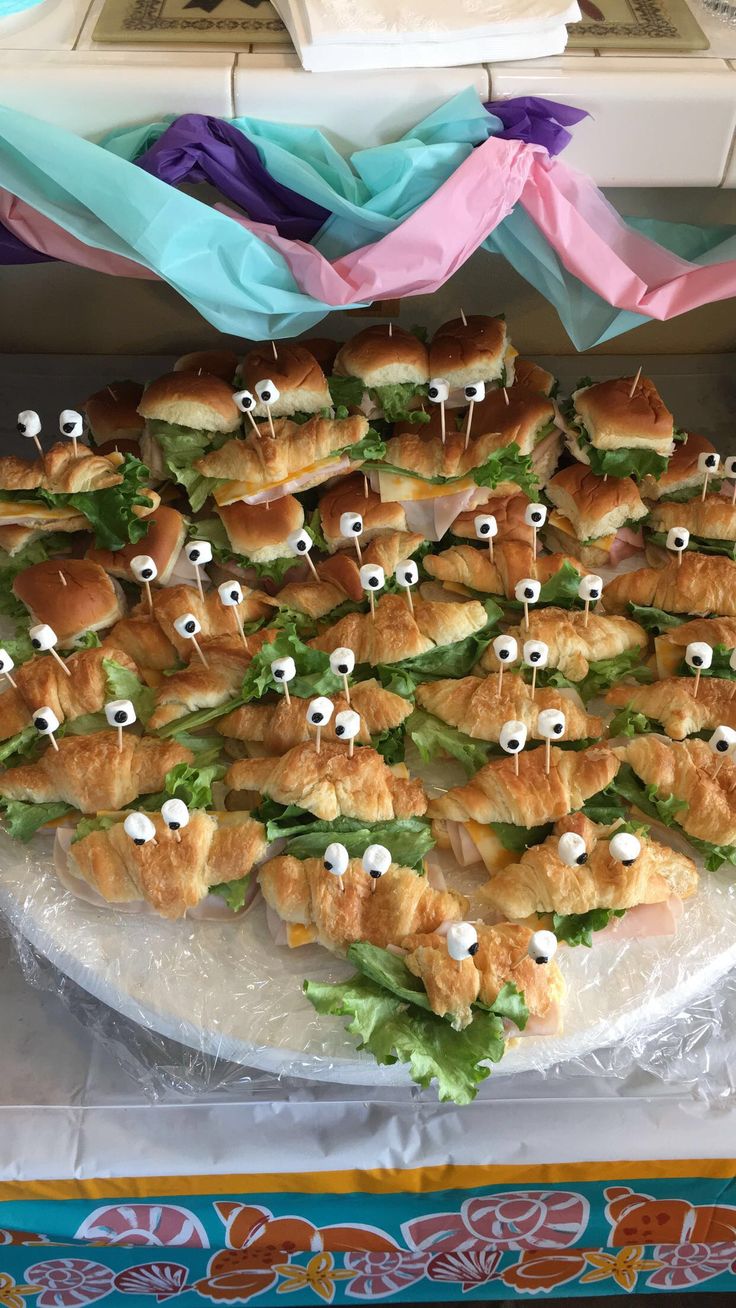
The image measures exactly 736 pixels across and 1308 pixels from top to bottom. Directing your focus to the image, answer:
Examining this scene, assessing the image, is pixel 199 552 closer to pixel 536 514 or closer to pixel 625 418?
pixel 536 514

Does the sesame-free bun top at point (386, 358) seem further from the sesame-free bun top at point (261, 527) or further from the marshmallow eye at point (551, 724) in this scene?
the marshmallow eye at point (551, 724)

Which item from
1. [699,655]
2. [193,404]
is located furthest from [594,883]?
[193,404]

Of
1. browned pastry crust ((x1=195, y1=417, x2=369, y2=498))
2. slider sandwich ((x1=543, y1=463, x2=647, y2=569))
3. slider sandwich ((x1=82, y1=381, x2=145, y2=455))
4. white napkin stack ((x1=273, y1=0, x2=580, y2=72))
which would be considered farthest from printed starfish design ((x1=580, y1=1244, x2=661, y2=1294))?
white napkin stack ((x1=273, y1=0, x2=580, y2=72))

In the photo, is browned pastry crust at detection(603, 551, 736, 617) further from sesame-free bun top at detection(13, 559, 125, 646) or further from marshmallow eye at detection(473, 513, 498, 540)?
sesame-free bun top at detection(13, 559, 125, 646)

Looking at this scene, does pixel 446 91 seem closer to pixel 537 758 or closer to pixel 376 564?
pixel 376 564

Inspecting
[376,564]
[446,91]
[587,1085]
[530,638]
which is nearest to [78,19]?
[446,91]

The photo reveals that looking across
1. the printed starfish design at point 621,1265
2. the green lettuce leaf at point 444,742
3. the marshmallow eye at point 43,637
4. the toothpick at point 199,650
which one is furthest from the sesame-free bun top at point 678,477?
the printed starfish design at point 621,1265
